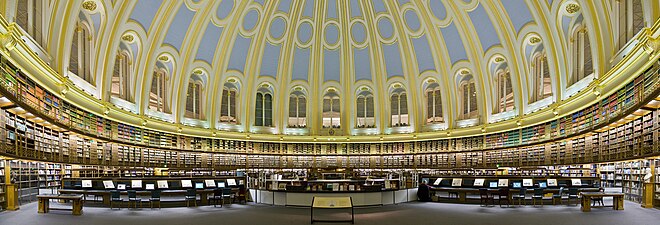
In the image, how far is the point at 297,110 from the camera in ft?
113

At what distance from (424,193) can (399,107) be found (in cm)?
1635

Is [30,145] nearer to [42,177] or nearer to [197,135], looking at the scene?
[42,177]

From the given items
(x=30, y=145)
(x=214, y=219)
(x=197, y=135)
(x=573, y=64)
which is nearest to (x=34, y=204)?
(x=30, y=145)

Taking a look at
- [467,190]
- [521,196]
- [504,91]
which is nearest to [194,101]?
[504,91]

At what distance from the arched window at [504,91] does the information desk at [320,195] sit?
13.4 meters

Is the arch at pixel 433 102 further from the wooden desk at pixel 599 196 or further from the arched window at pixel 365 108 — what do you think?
the wooden desk at pixel 599 196

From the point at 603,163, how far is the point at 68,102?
67.2ft

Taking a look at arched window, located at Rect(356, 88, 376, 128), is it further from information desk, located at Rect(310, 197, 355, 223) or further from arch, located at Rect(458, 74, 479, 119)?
information desk, located at Rect(310, 197, 355, 223)

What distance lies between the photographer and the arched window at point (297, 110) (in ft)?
112

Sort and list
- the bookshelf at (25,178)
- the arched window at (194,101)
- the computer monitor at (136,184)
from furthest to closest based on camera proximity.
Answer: the arched window at (194,101) < the computer monitor at (136,184) < the bookshelf at (25,178)

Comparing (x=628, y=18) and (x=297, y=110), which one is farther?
(x=297, y=110)

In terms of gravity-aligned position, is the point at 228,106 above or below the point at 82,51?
below

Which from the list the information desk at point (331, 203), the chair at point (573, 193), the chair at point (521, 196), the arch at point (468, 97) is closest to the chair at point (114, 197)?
the information desk at point (331, 203)

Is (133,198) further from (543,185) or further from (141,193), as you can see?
(543,185)
